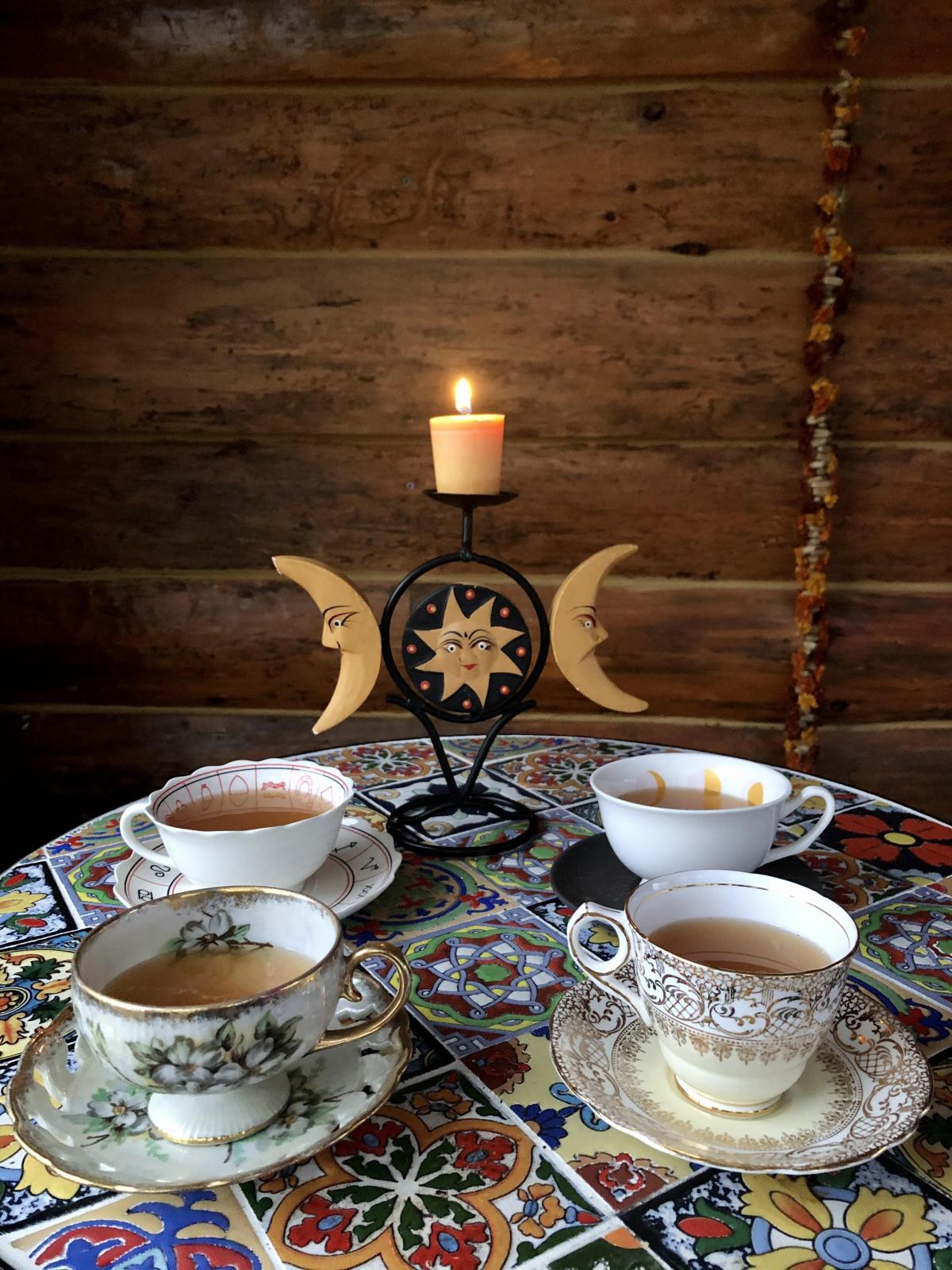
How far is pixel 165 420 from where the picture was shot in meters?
1.83

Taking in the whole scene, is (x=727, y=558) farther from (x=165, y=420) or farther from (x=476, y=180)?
(x=165, y=420)

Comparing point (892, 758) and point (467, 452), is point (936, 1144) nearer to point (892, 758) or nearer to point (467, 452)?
point (467, 452)

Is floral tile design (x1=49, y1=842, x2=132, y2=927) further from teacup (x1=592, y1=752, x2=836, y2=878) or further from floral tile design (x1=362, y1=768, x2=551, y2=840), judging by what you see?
teacup (x1=592, y1=752, x2=836, y2=878)

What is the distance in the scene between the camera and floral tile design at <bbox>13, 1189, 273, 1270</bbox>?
1.46 feet

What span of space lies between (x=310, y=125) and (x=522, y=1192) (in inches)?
67.9

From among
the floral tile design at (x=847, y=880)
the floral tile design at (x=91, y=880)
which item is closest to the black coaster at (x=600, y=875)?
the floral tile design at (x=847, y=880)

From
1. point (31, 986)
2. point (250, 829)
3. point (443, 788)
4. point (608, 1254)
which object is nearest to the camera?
point (608, 1254)

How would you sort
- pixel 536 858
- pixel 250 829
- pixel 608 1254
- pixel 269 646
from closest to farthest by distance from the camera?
pixel 608 1254
pixel 250 829
pixel 536 858
pixel 269 646

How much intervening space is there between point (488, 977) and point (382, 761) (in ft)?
1.58

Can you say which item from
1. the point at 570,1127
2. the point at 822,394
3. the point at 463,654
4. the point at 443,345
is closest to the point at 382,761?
the point at 463,654

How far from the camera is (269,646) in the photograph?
75.9 inches

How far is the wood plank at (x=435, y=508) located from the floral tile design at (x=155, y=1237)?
1.45 meters

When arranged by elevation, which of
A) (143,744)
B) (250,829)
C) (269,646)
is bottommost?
(143,744)

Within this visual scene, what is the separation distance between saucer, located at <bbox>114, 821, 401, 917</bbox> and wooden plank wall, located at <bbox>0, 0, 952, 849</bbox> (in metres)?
1.06
